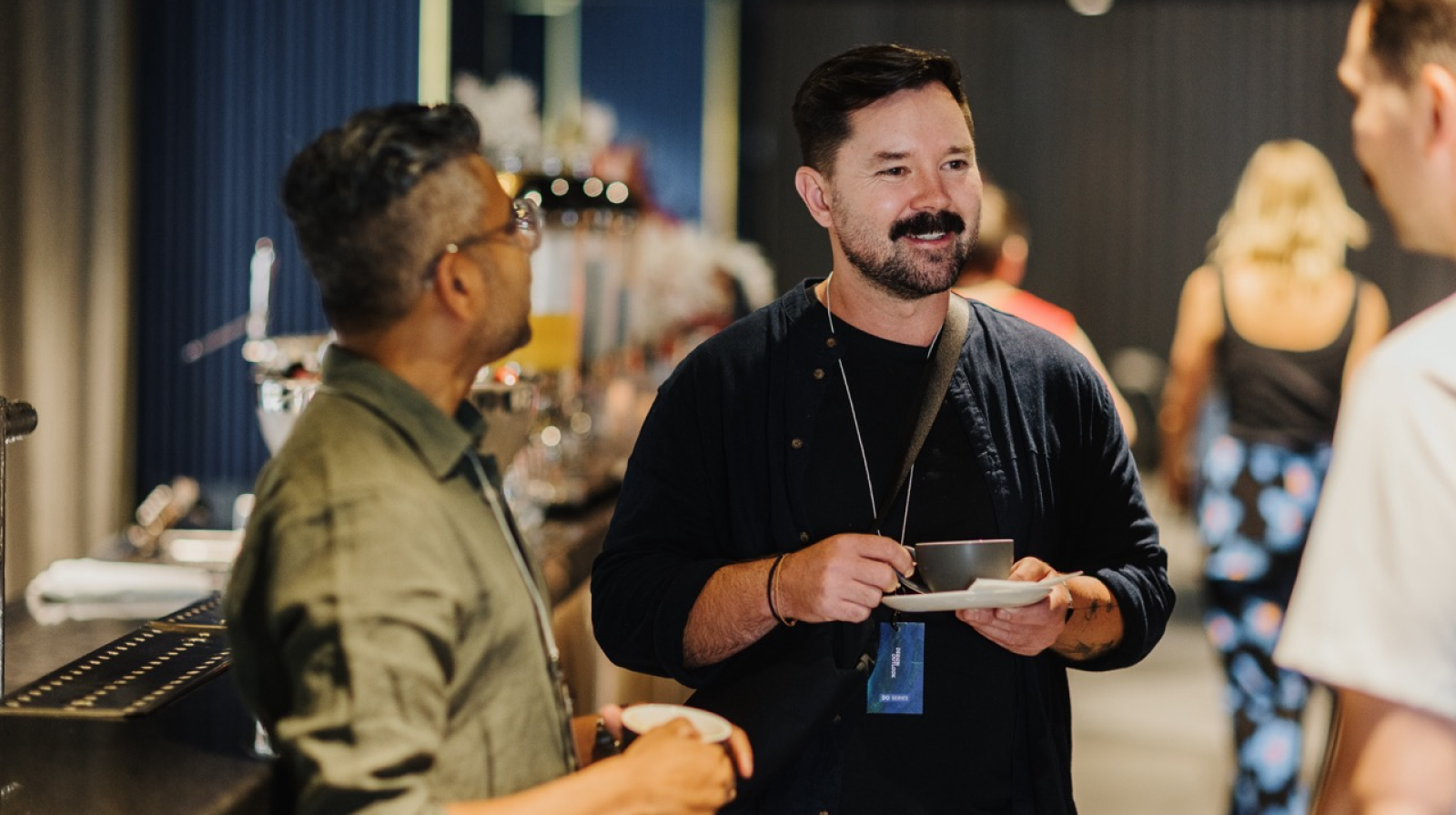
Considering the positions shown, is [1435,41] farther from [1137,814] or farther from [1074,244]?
[1074,244]

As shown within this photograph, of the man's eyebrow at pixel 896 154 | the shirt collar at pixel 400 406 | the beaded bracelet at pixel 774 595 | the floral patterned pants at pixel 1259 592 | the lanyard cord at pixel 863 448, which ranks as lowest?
the floral patterned pants at pixel 1259 592

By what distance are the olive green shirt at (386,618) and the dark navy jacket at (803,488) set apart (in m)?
0.64

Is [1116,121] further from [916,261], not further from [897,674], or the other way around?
[897,674]

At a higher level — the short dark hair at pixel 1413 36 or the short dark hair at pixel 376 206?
the short dark hair at pixel 1413 36

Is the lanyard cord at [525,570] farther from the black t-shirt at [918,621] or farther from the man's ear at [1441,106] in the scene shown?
the man's ear at [1441,106]

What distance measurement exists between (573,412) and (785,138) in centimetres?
692

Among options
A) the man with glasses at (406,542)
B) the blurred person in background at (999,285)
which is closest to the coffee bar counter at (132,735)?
the man with glasses at (406,542)

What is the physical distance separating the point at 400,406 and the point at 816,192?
3.18 feet

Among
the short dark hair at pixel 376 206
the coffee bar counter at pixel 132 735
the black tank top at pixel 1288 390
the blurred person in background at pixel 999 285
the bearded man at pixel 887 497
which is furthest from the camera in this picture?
the black tank top at pixel 1288 390

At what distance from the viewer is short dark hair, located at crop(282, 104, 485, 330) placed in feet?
3.99

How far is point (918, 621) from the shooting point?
6.33 ft

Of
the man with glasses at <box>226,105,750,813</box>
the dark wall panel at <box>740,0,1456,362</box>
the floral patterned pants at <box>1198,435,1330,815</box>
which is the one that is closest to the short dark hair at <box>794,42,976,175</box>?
the man with glasses at <box>226,105,750,813</box>

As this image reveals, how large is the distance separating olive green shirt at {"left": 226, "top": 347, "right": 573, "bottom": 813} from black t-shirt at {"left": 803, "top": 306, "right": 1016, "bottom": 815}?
67 cm

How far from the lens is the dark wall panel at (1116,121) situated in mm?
10164
